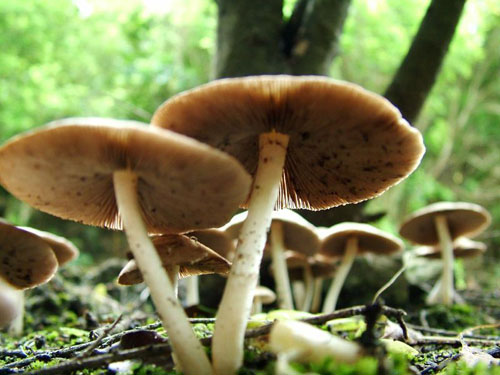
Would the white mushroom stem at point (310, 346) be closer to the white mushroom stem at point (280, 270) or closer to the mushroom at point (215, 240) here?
the mushroom at point (215, 240)

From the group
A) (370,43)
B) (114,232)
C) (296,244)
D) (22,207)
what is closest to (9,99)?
(22,207)

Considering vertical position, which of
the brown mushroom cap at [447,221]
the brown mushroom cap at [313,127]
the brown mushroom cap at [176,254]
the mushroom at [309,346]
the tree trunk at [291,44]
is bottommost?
the mushroom at [309,346]

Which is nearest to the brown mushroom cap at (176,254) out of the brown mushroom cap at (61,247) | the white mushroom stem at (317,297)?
the brown mushroom cap at (61,247)

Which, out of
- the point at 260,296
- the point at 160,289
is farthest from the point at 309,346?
the point at 260,296

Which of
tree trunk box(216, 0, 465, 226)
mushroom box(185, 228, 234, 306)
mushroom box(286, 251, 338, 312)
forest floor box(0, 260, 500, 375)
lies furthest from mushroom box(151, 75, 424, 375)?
tree trunk box(216, 0, 465, 226)

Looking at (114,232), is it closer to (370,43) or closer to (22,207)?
(22,207)

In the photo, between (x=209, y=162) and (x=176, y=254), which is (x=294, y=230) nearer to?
(x=176, y=254)
